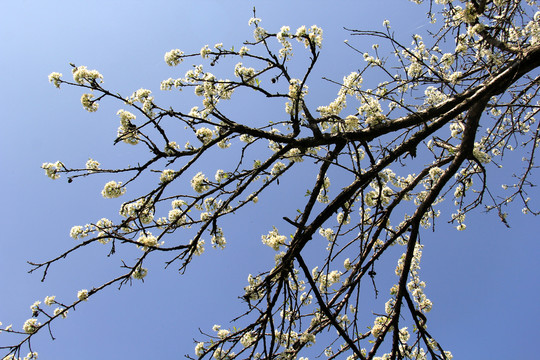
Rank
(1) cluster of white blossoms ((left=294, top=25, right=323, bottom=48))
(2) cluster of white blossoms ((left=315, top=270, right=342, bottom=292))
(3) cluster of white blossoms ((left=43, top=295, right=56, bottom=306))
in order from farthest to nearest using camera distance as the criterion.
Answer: (2) cluster of white blossoms ((left=315, top=270, right=342, bottom=292))
(3) cluster of white blossoms ((left=43, top=295, right=56, bottom=306))
(1) cluster of white blossoms ((left=294, top=25, right=323, bottom=48))

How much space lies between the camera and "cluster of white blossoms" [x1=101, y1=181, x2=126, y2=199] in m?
4.18

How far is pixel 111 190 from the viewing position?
4188 mm

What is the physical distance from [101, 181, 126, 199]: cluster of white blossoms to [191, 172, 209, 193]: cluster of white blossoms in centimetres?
95

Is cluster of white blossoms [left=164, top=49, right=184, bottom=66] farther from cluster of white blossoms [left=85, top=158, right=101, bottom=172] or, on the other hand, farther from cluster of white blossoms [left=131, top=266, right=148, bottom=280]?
cluster of white blossoms [left=131, top=266, right=148, bottom=280]

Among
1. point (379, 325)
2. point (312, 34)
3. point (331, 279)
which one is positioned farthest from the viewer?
point (331, 279)

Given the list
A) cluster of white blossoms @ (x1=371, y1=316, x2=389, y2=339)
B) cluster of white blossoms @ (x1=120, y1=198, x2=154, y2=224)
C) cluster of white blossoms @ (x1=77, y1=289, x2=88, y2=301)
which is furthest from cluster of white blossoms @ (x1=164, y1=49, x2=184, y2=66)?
cluster of white blossoms @ (x1=371, y1=316, x2=389, y2=339)

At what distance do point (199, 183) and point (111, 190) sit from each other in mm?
1147

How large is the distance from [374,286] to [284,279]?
52.0 inches

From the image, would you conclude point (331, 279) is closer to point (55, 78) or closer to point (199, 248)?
point (199, 248)

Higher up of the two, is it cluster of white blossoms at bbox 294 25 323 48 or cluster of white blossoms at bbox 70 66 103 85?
cluster of white blossoms at bbox 70 66 103 85

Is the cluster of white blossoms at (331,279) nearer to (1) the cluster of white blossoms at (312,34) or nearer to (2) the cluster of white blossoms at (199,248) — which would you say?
(2) the cluster of white blossoms at (199,248)

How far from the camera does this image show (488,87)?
3.66 metres

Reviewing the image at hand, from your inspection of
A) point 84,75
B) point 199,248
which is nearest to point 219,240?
point 199,248

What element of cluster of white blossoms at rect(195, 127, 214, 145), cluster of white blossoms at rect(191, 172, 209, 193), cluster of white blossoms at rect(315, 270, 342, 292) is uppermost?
cluster of white blossoms at rect(195, 127, 214, 145)
